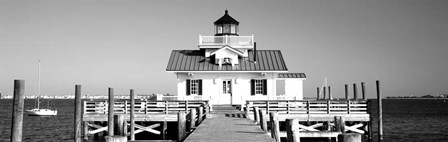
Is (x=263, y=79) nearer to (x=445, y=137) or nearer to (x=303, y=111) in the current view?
(x=303, y=111)

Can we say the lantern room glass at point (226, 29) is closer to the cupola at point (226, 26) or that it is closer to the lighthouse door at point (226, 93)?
the cupola at point (226, 26)

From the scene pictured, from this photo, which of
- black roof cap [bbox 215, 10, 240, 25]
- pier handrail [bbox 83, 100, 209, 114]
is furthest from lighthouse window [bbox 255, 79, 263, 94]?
pier handrail [bbox 83, 100, 209, 114]

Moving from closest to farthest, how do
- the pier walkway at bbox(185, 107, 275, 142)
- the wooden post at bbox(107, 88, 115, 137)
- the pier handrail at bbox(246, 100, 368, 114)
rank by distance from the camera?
1. the pier walkway at bbox(185, 107, 275, 142)
2. the wooden post at bbox(107, 88, 115, 137)
3. the pier handrail at bbox(246, 100, 368, 114)

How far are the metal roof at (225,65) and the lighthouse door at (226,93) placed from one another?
1.10 meters

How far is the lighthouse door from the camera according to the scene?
34969mm

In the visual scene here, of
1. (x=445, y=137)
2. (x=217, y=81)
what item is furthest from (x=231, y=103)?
(x=445, y=137)

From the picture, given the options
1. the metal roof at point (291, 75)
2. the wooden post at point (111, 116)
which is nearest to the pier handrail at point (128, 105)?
the wooden post at point (111, 116)

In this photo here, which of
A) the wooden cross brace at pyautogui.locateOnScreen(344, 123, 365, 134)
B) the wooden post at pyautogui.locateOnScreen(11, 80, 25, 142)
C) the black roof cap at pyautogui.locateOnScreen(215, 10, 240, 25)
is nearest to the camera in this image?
the wooden post at pyautogui.locateOnScreen(11, 80, 25, 142)

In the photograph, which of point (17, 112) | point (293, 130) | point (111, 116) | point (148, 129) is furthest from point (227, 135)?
point (148, 129)

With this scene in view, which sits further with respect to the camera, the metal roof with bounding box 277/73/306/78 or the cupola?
the cupola

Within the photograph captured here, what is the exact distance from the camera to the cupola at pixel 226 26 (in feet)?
124

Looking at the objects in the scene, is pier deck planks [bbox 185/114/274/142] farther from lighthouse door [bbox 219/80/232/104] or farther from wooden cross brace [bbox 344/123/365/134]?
lighthouse door [bbox 219/80/232/104]

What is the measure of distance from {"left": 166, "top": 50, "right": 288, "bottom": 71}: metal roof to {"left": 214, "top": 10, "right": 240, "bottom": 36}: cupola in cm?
220

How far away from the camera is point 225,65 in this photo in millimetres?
35531
